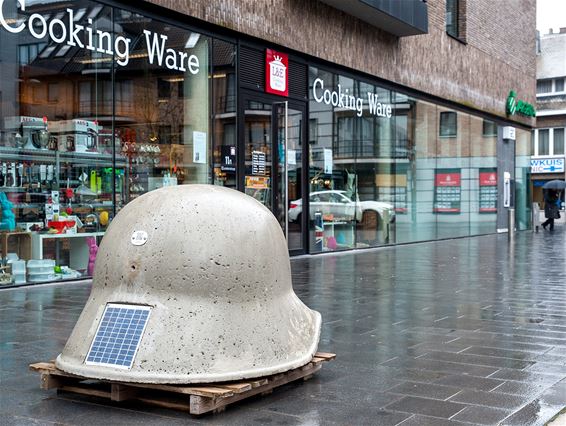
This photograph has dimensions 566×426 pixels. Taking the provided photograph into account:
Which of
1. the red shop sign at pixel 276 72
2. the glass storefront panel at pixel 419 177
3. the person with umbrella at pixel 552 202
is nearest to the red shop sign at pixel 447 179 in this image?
the glass storefront panel at pixel 419 177

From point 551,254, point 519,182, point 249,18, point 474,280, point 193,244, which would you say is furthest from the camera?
point 519,182

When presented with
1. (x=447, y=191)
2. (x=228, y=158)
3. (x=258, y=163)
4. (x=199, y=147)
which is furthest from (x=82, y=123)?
(x=447, y=191)

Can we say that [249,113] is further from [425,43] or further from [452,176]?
[452,176]

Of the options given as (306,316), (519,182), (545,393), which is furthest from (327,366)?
(519,182)

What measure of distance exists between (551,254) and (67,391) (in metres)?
15.1

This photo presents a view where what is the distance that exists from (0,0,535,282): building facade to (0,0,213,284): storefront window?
25mm

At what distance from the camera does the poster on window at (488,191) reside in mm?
27703

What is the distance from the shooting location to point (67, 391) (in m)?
A: 5.09

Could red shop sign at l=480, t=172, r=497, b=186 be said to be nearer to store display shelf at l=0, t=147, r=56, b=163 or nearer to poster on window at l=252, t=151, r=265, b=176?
poster on window at l=252, t=151, r=265, b=176

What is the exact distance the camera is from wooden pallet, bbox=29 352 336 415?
179 inches

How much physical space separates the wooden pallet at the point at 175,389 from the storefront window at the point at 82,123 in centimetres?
670

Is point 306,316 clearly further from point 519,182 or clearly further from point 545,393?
point 519,182

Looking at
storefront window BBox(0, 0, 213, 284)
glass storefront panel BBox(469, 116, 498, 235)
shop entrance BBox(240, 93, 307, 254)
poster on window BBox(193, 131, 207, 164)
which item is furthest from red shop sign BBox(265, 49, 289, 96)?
glass storefront panel BBox(469, 116, 498, 235)

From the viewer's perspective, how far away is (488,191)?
28188 millimetres
